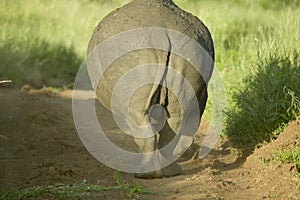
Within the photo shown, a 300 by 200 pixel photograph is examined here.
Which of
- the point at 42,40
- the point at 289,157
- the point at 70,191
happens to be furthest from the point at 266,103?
the point at 42,40

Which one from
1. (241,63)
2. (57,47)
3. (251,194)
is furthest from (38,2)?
(251,194)

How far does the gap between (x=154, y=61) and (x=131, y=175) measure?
100cm

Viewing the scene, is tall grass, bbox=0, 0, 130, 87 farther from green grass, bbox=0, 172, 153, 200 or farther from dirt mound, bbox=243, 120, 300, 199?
green grass, bbox=0, 172, 153, 200

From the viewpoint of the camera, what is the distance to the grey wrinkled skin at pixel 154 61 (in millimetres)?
5047

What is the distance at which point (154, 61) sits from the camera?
502 cm

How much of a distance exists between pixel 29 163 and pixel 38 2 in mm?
7933

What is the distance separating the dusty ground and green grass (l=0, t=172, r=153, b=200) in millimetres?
52

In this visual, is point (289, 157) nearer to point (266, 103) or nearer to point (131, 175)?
point (266, 103)

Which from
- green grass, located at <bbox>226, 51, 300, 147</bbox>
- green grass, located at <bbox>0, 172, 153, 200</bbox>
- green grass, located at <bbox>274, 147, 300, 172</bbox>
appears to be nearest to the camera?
Result: green grass, located at <bbox>0, 172, 153, 200</bbox>

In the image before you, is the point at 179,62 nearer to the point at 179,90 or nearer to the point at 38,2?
the point at 179,90

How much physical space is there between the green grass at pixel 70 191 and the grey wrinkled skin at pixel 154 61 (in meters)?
0.58

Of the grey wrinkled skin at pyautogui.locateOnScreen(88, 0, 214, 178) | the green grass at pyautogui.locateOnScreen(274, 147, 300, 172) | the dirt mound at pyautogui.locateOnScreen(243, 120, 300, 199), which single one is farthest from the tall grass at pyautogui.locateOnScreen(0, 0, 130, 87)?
the green grass at pyautogui.locateOnScreen(274, 147, 300, 172)

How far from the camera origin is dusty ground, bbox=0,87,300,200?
4832mm

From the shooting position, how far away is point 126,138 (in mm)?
7133
